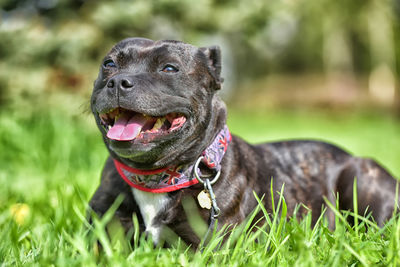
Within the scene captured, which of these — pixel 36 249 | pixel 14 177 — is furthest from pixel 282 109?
pixel 36 249

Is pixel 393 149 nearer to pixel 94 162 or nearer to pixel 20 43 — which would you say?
pixel 94 162

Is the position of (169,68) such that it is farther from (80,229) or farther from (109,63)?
(80,229)

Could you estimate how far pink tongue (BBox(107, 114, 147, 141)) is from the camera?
2436 millimetres

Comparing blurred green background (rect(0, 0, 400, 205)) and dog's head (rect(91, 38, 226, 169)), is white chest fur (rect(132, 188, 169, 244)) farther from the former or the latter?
blurred green background (rect(0, 0, 400, 205))

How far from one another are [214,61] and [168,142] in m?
0.75

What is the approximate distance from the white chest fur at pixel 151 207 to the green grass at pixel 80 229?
140mm

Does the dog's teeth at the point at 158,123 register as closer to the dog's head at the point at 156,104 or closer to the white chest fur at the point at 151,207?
the dog's head at the point at 156,104

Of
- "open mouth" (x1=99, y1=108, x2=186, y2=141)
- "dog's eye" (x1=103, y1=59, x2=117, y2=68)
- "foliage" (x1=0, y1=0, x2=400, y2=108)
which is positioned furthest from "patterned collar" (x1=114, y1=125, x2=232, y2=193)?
"foliage" (x1=0, y1=0, x2=400, y2=108)

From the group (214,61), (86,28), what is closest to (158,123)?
(214,61)

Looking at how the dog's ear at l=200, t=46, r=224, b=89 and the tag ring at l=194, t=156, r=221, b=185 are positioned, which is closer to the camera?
the tag ring at l=194, t=156, r=221, b=185

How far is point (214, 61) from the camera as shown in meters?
2.99

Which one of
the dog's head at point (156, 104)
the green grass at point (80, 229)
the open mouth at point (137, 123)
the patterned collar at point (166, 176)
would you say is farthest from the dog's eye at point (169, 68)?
the green grass at point (80, 229)

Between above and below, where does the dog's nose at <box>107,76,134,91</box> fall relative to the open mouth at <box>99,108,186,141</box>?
above

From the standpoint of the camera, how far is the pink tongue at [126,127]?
7.99 feet
